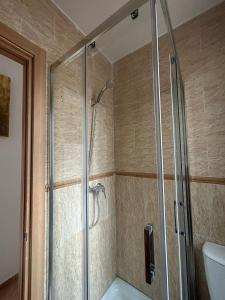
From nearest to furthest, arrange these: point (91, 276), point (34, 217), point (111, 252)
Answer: point (34, 217) < point (91, 276) < point (111, 252)

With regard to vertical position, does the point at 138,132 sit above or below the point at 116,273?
above

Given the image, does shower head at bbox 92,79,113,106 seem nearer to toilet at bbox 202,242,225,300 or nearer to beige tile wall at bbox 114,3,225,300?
beige tile wall at bbox 114,3,225,300

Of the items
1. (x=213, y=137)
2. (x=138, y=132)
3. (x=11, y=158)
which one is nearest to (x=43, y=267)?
(x=138, y=132)

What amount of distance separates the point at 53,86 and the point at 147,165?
844mm

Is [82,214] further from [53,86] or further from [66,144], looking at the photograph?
[53,86]

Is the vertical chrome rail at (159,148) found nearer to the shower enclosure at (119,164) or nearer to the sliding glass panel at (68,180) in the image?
the shower enclosure at (119,164)

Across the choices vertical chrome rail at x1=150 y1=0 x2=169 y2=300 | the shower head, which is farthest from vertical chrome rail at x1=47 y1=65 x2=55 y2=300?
vertical chrome rail at x1=150 y1=0 x2=169 y2=300

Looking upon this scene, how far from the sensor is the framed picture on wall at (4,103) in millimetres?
1683

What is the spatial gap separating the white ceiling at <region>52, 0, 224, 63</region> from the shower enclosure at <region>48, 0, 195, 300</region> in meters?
0.02

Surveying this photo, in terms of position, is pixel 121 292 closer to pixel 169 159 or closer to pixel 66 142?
pixel 169 159

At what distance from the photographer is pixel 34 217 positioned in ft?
3.13

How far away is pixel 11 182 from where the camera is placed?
1.79 metres

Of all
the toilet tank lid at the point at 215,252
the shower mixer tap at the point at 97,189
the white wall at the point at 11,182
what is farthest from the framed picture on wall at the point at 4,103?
the toilet tank lid at the point at 215,252

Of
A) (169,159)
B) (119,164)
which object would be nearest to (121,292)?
(119,164)
